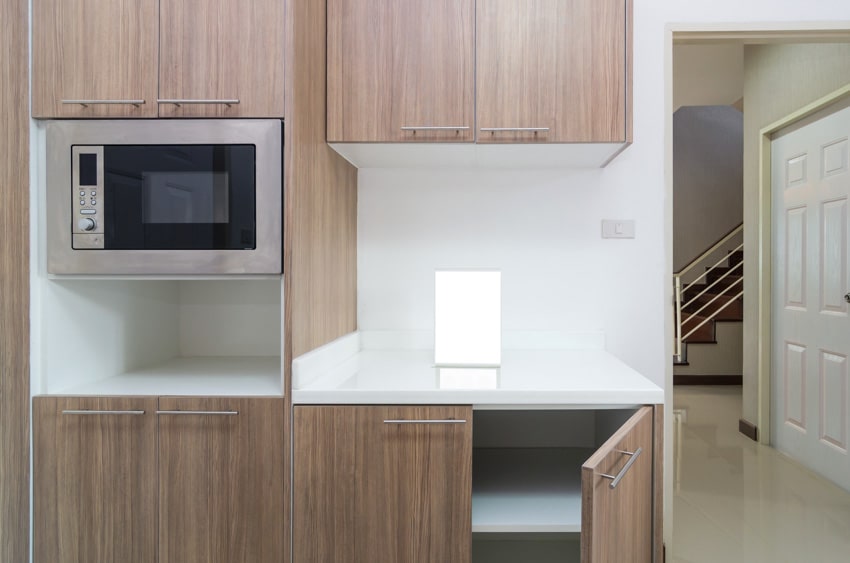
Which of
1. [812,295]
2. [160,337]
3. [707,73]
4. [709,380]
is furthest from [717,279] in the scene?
[160,337]

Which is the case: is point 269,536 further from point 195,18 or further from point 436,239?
point 195,18

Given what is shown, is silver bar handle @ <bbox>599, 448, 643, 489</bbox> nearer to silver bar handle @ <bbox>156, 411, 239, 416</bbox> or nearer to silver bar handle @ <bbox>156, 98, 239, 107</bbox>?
silver bar handle @ <bbox>156, 411, 239, 416</bbox>

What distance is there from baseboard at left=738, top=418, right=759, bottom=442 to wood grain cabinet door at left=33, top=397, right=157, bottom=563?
379cm

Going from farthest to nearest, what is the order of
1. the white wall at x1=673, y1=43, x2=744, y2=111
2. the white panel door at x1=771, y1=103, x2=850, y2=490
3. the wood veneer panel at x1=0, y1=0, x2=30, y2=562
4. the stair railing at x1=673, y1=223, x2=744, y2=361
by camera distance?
the stair railing at x1=673, y1=223, x2=744, y2=361, the white wall at x1=673, y1=43, x2=744, y2=111, the white panel door at x1=771, y1=103, x2=850, y2=490, the wood veneer panel at x1=0, y1=0, x2=30, y2=562

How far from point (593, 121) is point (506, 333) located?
2.80ft

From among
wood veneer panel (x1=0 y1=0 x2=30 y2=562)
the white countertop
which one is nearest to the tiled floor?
the white countertop

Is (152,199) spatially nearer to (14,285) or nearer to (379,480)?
(14,285)

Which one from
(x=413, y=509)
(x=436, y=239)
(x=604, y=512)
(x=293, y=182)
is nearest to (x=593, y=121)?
(x=436, y=239)

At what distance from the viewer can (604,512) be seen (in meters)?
1.10

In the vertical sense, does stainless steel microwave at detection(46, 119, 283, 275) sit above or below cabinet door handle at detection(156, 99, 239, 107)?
→ below

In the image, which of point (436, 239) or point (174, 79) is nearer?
point (174, 79)

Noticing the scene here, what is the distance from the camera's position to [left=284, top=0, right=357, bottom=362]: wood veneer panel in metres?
1.35

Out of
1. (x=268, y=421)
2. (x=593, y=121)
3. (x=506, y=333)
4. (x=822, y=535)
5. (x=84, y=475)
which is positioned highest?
(x=593, y=121)

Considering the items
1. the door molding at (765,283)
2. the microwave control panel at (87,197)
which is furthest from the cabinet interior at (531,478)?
the door molding at (765,283)
